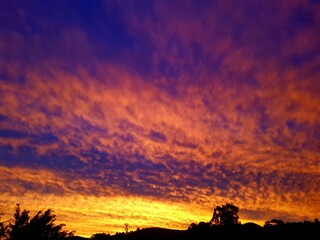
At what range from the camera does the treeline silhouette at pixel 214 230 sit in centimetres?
3084

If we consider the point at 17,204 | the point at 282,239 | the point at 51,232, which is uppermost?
the point at 17,204

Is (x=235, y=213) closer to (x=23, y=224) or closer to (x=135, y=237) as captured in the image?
(x=135, y=237)

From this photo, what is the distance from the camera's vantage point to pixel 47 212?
40.6m

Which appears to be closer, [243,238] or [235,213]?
[243,238]

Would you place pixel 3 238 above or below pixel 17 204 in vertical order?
below

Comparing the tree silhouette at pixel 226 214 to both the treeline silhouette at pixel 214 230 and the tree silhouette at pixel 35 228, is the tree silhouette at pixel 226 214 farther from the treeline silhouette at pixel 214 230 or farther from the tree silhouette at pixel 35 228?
the tree silhouette at pixel 35 228

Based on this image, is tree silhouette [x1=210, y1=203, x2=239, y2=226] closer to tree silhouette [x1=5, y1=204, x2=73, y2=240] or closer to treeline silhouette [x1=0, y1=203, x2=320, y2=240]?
treeline silhouette [x1=0, y1=203, x2=320, y2=240]

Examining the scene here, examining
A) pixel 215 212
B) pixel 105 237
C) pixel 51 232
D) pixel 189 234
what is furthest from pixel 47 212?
pixel 215 212

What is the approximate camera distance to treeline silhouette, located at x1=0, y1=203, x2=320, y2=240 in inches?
1214

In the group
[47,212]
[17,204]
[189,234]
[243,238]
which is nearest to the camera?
[243,238]

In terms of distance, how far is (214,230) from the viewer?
115ft

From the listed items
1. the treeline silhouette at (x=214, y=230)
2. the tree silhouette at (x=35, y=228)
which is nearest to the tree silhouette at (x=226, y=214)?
the treeline silhouette at (x=214, y=230)

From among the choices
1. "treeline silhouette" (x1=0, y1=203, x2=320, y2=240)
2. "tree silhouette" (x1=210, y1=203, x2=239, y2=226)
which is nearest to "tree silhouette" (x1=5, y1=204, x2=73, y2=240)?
"treeline silhouette" (x1=0, y1=203, x2=320, y2=240)

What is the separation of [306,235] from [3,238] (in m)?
34.0
